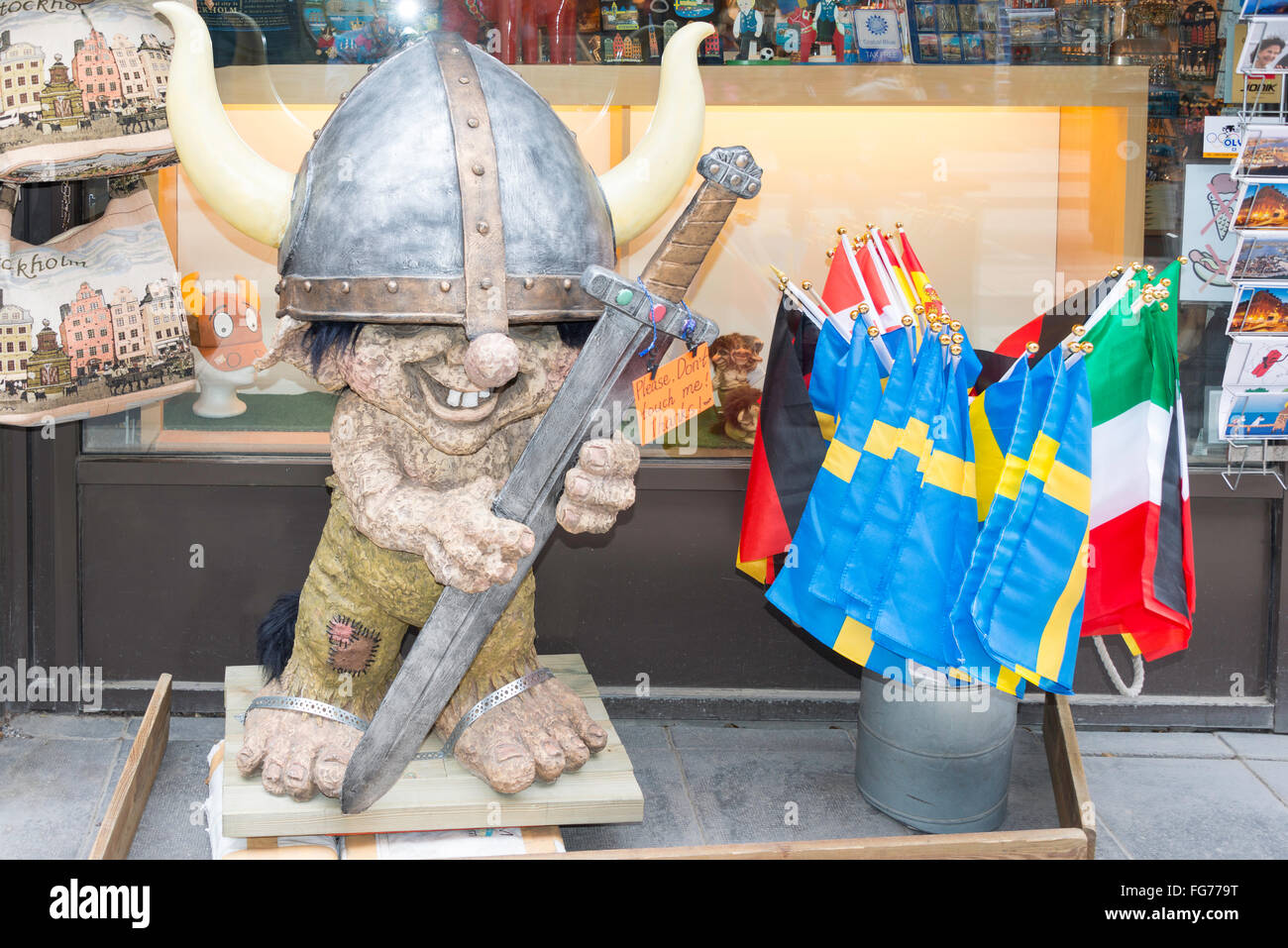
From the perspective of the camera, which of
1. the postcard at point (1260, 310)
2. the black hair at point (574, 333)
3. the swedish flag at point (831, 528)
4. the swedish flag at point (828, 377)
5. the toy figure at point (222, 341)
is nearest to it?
the black hair at point (574, 333)

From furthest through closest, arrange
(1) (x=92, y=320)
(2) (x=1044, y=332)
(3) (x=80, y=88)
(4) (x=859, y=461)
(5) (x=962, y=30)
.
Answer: (5) (x=962, y=30) → (2) (x=1044, y=332) → (1) (x=92, y=320) → (3) (x=80, y=88) → (4) (x=859, y=461)

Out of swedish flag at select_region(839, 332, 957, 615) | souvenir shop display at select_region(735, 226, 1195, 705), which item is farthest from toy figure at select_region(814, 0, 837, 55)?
swedish flag at select_region(839, 332, 957, 615)

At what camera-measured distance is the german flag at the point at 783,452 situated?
2803 millimetres

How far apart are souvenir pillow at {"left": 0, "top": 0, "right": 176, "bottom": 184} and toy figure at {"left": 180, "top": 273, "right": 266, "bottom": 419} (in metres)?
0.68

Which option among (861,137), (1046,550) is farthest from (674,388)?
(861,137)

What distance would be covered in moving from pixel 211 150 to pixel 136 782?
143 centimetres

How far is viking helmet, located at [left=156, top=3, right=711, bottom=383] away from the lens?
2.11m

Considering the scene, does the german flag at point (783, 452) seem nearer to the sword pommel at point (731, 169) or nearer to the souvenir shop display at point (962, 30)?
the sword pommel at point (731, 169)

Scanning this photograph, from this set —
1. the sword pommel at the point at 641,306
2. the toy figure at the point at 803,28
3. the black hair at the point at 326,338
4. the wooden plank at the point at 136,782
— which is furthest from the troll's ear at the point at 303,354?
the toy figure at the point at 803,28

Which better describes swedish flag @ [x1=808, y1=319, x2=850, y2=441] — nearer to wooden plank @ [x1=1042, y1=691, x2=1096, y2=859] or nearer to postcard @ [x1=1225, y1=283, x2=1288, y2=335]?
wooden plank @ [x1=1042, y1=691, x2=1096, y2=859]

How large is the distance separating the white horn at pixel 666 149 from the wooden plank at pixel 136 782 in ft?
5.25

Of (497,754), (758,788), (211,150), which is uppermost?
(211,150)

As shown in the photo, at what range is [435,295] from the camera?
82.8 inches

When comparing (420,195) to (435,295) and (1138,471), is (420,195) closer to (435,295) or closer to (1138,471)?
(435,295)
